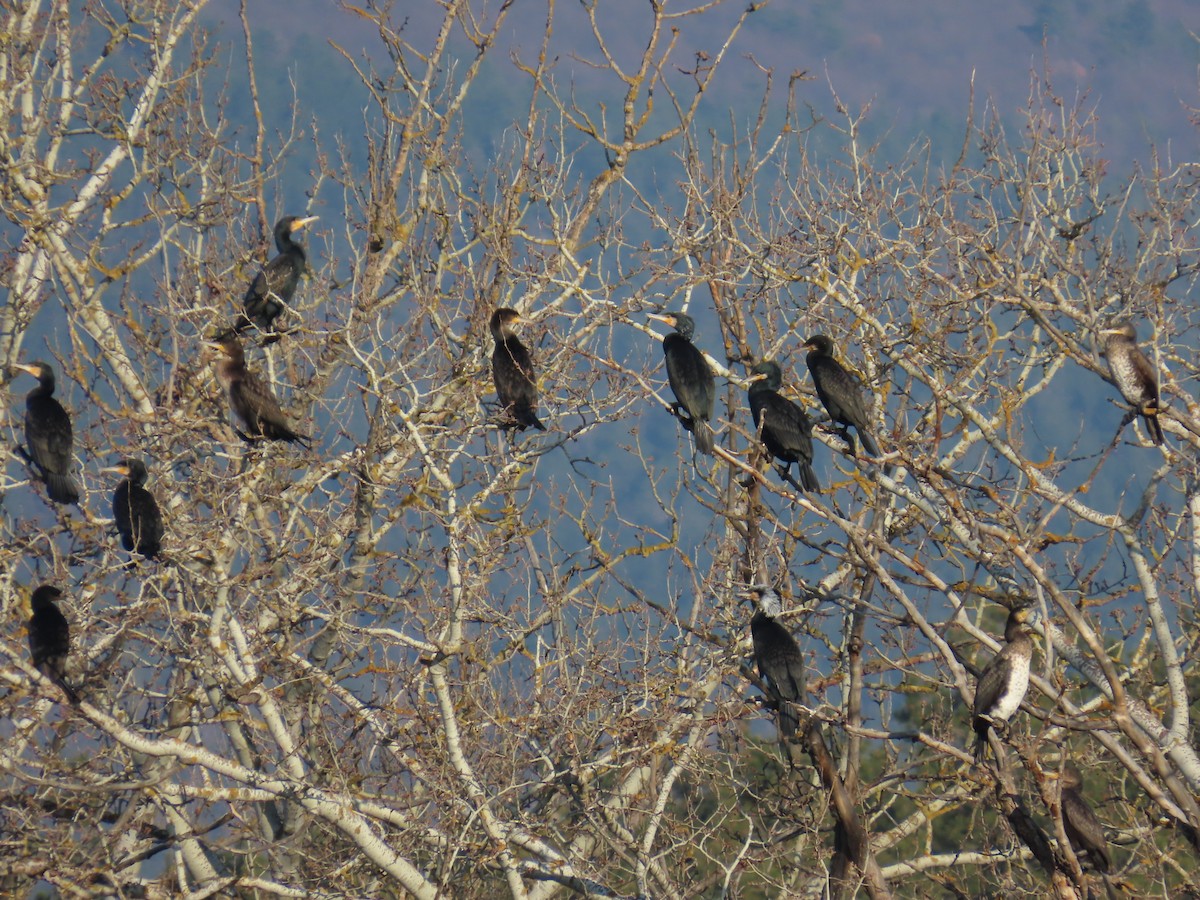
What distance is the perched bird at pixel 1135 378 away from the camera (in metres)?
7.03

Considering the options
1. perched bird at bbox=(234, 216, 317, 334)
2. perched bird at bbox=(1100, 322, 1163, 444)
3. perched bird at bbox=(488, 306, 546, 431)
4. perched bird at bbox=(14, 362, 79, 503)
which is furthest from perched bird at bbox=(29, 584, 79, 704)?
perched bird at bbox=(1100, 322, 1163, 444)

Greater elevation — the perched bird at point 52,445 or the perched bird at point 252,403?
the perched bird at point 252,403

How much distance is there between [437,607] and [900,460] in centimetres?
368

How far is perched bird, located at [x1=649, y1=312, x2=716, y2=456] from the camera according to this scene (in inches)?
305

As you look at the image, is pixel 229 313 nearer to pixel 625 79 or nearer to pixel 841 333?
pixel 625 79

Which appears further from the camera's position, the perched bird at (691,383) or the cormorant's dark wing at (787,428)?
the perched bird at (691,383)

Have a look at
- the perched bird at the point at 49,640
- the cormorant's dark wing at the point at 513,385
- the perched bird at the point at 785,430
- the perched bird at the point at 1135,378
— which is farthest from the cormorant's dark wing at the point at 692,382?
the perched bird at the point at 49,640

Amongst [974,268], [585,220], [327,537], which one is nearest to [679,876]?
[327,537]

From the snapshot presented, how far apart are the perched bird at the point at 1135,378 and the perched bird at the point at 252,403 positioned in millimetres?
5213

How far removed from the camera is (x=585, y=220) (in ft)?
37.7

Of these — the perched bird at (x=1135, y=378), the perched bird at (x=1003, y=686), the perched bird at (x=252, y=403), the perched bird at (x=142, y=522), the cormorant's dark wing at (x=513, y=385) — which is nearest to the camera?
the perched bird at (x=1003, y=686)

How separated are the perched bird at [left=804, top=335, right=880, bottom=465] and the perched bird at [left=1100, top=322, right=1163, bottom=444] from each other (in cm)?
150

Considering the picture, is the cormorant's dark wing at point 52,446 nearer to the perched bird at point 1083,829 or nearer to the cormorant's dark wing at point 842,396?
the cormorant's dark wing at point 842,396

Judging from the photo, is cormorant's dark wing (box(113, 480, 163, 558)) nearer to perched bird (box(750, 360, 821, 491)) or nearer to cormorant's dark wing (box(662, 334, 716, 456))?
cormorant's dark wing (box(662, 334, 716, 456))
